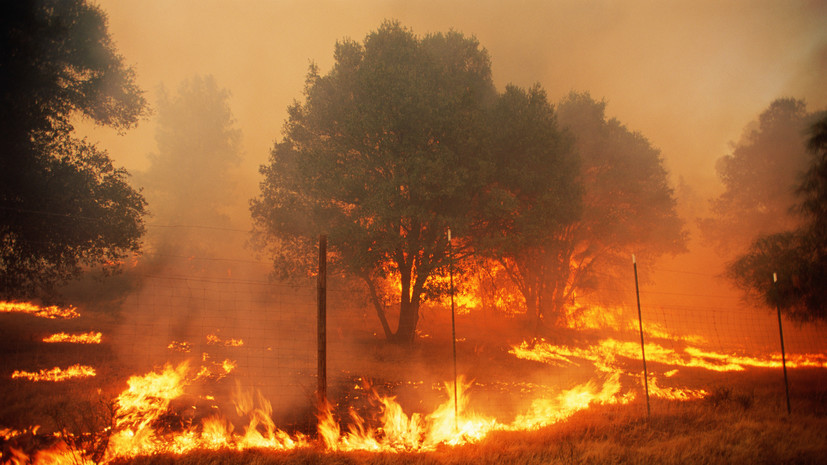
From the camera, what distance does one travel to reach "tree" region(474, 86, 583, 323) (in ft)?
60.5

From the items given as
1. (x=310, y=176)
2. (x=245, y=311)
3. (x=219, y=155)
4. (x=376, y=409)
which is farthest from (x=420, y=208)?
(x=219, y=155)

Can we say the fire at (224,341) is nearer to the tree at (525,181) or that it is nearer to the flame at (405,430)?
the flame at (405,430)

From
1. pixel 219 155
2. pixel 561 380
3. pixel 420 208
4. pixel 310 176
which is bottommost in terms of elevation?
pixel 561 380

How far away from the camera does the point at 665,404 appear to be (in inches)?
444

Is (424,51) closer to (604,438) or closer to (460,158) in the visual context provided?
(460,158)

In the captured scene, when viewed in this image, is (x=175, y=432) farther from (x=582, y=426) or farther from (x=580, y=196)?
(x=580, y=196)

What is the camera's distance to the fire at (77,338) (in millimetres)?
15191

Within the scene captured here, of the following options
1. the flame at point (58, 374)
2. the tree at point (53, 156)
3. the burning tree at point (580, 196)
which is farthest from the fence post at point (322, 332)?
the burning tree at point (580, 196)

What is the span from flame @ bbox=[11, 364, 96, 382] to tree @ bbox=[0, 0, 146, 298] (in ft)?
11.4

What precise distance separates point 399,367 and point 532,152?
11806 mm

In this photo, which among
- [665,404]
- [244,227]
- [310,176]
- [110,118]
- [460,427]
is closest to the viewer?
[460,427]

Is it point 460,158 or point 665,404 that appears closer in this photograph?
point 665,404

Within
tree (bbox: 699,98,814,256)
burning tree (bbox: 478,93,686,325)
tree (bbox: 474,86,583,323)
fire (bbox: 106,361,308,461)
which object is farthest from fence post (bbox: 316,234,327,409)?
tree (bbox: 699,98,814,256)

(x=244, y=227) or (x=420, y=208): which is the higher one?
(x=244, y=227)
